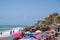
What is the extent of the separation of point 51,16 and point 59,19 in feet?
27.8

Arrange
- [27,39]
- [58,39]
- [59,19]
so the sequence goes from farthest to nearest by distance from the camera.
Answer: [59,19]
[58,39]
[27,39]

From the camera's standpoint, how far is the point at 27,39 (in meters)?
10.7

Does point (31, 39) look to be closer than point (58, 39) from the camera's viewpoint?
Yes

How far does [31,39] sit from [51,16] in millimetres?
28034

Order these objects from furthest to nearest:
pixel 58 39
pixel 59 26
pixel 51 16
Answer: pixel 51 16 → pixel 59 26 → pixel 58 39

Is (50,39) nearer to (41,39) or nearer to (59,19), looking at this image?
(41,39)

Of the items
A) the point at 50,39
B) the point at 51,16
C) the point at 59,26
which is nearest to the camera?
the point at 50,39

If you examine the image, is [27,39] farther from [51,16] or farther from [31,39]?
[51,16]

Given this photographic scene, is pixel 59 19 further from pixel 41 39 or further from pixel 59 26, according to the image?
pixel 41 39

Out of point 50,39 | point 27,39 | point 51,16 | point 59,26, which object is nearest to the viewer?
point 27,39

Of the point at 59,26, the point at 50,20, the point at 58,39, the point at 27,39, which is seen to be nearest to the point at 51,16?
the point at 50,20

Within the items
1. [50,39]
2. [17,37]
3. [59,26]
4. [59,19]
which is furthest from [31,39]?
[59,19]

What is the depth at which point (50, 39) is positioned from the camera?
11.7 m

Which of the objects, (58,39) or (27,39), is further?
(58,39)
